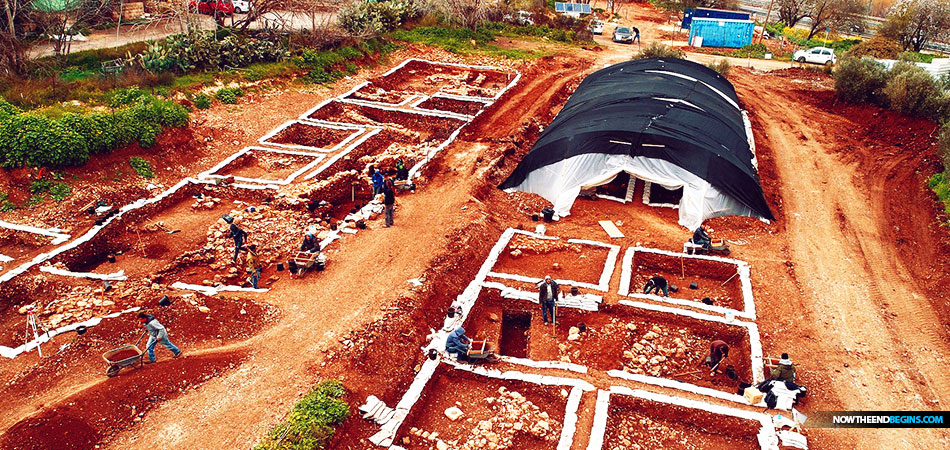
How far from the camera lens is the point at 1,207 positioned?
55.3 ft

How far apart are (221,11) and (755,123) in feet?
89.6

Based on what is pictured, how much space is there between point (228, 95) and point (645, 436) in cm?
2168

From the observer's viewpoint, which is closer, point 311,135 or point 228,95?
point 311,135

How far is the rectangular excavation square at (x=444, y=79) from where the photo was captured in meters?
30.4

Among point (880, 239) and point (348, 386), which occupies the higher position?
point (880, 239)

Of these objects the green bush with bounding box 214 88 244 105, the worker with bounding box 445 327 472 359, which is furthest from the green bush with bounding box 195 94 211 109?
the worker with bounding box 445 327 472 359

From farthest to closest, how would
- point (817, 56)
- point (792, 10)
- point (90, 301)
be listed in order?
1. point (792, 10)
2. point (817, 56)
3. point (90, 301)

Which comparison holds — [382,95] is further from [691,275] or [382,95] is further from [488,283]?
[691,275]

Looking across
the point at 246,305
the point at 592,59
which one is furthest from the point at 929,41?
the point at 246,305

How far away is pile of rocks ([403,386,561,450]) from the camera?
34.9 feet

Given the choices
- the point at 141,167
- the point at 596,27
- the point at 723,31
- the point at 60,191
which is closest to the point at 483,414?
the point at 60,191

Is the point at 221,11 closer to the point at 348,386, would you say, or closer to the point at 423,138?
the point at 423,138

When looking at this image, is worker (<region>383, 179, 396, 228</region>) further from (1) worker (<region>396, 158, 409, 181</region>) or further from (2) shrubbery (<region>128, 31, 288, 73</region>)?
(2) shrubbery (<region>128, 31, 288, 73</region>)

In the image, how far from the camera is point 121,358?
11.6 m
